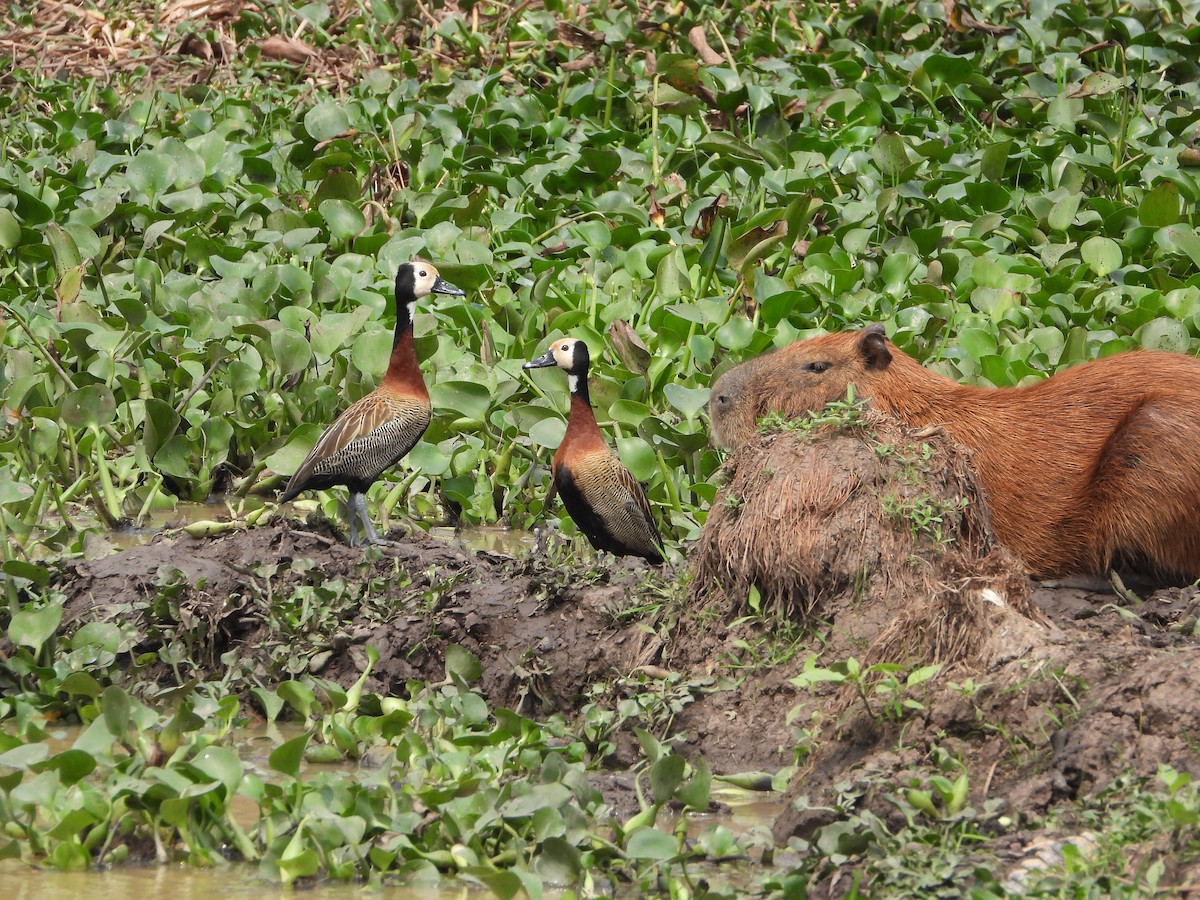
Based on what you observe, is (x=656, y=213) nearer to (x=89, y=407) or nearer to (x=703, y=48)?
(x=703, y=48)

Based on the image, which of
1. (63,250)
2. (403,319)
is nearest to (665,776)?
(403,319)

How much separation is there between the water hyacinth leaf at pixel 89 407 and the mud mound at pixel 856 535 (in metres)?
2.77

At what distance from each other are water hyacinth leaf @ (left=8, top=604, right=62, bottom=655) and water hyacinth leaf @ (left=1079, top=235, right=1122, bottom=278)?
495 cm

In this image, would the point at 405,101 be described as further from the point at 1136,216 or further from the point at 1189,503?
A: the point at 1189,503

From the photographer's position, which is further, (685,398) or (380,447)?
(685,398)

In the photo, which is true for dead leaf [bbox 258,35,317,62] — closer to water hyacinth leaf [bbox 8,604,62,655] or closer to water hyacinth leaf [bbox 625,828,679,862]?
water hyacinth leaf [bbox 8,604,62,655]

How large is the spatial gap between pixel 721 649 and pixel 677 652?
145 millimetres

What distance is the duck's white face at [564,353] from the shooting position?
5773mm

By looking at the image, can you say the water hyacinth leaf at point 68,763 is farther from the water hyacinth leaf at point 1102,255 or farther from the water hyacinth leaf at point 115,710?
the water hyacinth leaf at point 1102,255

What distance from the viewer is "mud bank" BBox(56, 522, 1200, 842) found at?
3557 millimetres

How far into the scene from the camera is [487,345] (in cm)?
718

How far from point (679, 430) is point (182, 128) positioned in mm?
4419

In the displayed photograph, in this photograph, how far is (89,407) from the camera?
6.17 metres

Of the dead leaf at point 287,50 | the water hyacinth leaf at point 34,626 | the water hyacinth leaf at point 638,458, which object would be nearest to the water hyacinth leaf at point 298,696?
the water hyacinth leaf at point 34,626
